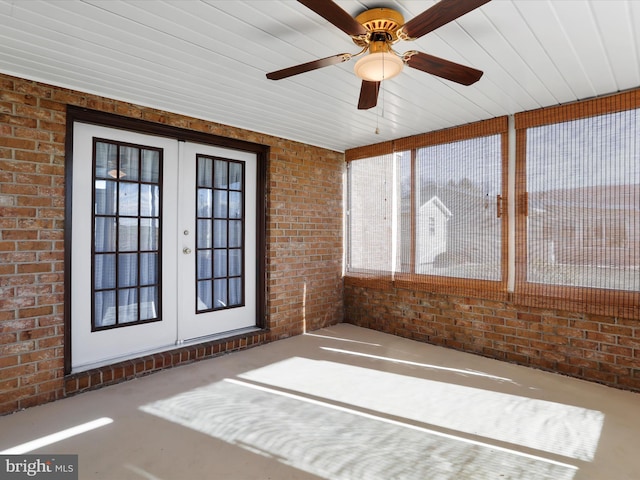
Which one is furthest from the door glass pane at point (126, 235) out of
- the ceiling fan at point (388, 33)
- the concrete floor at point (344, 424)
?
the ceiling fan at point (388, 33)

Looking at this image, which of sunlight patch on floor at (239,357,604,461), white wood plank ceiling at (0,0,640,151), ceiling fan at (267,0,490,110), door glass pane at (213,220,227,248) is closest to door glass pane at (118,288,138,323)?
door glass pane at (213,220,227,248)

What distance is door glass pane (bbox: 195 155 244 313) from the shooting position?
3922 mm

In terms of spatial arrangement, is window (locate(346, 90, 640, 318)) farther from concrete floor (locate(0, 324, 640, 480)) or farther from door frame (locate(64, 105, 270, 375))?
door frame (locate(64, 105, 270, 375))

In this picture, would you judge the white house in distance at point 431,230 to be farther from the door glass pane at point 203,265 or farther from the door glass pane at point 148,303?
the door glass pane at point 148,303

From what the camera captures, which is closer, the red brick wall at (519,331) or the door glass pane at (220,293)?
the red brick wall at (519,331)

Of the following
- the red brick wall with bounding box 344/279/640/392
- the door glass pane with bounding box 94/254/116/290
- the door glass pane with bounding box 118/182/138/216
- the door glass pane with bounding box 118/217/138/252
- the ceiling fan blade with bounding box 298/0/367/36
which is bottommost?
the red brick wall with bounding box 344/279/640/392

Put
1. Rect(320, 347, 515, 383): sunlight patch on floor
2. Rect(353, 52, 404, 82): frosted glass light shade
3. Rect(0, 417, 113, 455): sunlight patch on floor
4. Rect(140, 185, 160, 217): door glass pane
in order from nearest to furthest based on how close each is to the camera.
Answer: Rect(353, 52, 404, 82): frosted glass light shade, Rect(0, 417, 113, 455): sunlight patch on floor, Rect(320, 347, 515, 383): sunlight patch on floor, Rect(140, 185, 160, 217): door glass pane

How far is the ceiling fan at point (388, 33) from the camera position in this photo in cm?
161

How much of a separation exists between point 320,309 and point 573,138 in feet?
11.0

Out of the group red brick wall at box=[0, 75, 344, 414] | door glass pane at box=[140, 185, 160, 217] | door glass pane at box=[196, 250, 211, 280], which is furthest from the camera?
door glass pane at box=[196, 250, 211, 280]

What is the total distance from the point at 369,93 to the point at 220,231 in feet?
7.78

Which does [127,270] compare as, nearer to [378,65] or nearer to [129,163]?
[129,163]

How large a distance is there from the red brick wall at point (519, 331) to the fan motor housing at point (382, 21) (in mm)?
2897

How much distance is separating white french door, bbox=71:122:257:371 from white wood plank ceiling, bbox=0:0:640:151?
529 mm
